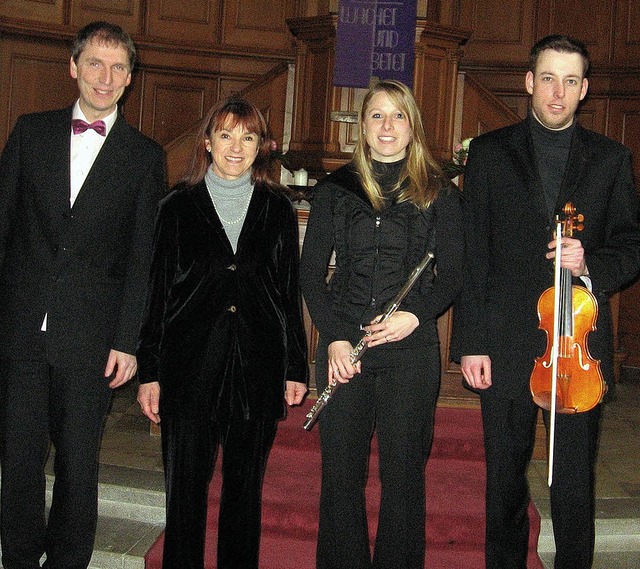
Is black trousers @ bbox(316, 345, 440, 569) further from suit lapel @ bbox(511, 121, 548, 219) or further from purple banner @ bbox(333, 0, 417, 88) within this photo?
purple banner @ bbox(333, 0, 417, 88)

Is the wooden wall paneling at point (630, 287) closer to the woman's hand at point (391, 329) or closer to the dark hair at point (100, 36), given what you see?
the woman's hand at point (391, 329)

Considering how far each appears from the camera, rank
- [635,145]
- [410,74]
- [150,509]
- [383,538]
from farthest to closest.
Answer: [635,145] → [410,74] → [150,509] → [383,538]

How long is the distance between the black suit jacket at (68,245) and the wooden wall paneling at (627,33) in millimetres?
4965

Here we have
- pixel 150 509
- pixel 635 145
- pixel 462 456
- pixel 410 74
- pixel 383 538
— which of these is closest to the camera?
pixel 383 538

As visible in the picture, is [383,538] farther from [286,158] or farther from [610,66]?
[610,66]

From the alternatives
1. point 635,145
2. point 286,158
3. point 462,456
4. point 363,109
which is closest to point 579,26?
point 635,145

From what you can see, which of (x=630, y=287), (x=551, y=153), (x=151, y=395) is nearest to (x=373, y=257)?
(x=551, y=153)

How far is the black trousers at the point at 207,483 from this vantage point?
2715 mm

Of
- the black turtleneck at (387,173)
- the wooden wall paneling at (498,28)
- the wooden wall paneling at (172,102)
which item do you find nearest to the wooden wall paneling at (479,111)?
the wooden wall paneling at (498,28)

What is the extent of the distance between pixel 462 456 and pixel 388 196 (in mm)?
1650

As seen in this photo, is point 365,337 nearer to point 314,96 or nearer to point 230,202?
point 230,202

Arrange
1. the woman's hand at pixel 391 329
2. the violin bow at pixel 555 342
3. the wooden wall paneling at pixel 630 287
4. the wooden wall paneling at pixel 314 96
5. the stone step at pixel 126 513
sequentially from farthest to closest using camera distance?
the wooden wall paneling at pixel 630 287 → the wooden wall paneling at pixel 314 96 → the stone step at pixel 126 513 → the woman's hand at pixel 391 329 → the violin bow at pixel 555 342

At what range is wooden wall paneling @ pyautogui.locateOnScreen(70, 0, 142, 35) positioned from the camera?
6.73 metres

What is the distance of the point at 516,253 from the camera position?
2797 millimetres
